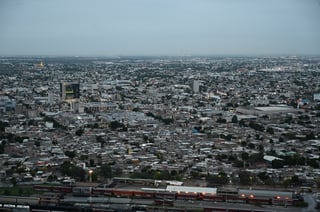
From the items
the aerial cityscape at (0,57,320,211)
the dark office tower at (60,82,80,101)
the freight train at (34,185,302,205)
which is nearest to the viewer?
the freight train at (34,185,302,205)

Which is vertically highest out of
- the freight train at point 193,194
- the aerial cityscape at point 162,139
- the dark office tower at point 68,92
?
the dark office tower at point 68,92

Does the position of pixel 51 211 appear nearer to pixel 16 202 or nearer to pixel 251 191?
pixel 16 202

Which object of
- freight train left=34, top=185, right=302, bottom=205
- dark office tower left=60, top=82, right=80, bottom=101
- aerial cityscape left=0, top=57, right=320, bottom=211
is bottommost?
aerial cityscape left=0, top=57, right=320, bottom=211

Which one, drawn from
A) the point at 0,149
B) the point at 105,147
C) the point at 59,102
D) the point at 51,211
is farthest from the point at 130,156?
the point at 59,102

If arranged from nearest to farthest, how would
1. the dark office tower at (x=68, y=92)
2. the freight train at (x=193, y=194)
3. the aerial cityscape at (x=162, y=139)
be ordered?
the freight train at (x=193, y=194)
the aerial cityscape at (x=162, y=139)
the dark office tower at (x=68, y=92)

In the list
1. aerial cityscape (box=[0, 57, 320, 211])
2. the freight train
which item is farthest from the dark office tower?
the freight train

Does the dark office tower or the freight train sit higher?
the dark office tower

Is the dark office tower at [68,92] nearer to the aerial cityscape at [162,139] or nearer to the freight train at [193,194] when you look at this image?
the aerial cityscape at [162,139]

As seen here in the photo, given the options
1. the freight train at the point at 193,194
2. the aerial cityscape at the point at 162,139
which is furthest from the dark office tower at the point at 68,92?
the freight train at the point at 193,194

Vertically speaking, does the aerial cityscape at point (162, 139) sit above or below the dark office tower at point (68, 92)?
below

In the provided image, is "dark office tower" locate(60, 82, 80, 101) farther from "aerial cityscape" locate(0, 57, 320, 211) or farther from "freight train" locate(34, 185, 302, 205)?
"freight train" locate(34, 185, 302, 205)

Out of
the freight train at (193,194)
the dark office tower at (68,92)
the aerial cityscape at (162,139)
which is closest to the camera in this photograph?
the freight train at (193,194)
